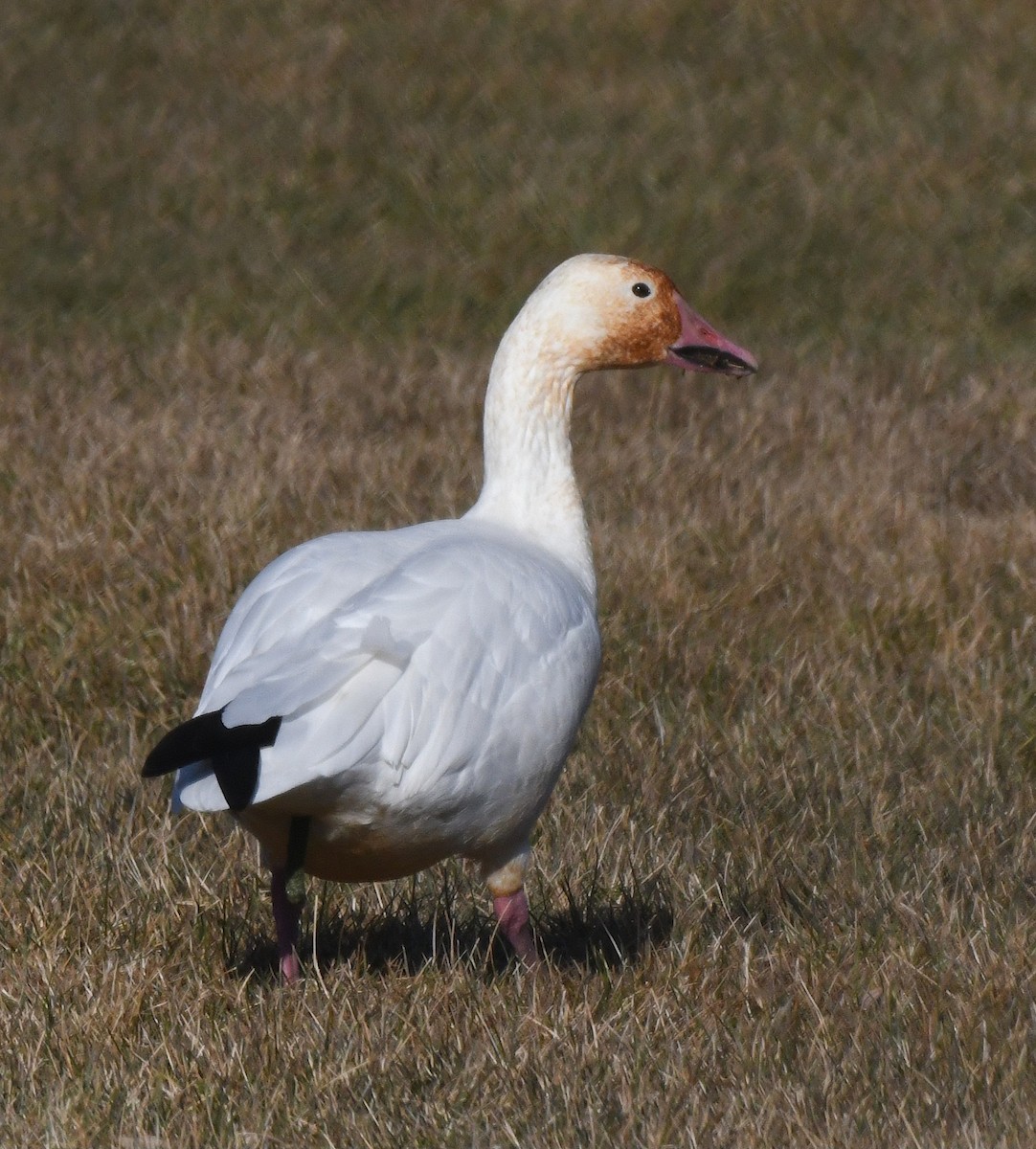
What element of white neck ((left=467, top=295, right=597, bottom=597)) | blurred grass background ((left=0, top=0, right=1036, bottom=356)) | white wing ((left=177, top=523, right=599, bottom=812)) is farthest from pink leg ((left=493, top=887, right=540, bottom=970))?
blurred grass background ((left=0, top=0, right=1036, bottom=356))

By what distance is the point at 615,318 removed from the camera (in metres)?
4.40

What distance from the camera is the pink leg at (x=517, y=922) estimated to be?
4.04 metres

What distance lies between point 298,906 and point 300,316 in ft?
22.3

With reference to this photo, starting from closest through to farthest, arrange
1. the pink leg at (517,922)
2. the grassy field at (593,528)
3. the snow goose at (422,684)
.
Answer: the snow goose at (422,684)
the grassy field at (593,528)
the pink leg at (517,922)

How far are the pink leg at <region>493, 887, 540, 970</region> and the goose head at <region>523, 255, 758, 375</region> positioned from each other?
114 centimetres

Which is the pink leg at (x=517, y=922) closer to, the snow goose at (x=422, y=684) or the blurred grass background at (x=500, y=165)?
the snow goose at (x=422, y=684)

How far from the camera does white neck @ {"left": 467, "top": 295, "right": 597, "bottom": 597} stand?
4.28 m

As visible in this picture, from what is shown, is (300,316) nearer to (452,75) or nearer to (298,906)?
(452,75)

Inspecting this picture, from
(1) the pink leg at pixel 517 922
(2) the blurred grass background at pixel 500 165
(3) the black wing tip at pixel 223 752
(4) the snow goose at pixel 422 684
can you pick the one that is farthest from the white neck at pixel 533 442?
(2) the blurred grass background at pixel 500 165

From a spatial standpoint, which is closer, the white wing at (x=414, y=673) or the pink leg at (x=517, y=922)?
the white wing at (x=414, y=673)

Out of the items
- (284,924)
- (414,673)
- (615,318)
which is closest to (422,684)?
(414,673)

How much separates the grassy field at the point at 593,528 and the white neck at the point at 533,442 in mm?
837

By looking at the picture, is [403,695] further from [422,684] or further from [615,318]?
[615,318]

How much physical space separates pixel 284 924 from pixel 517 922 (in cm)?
47
